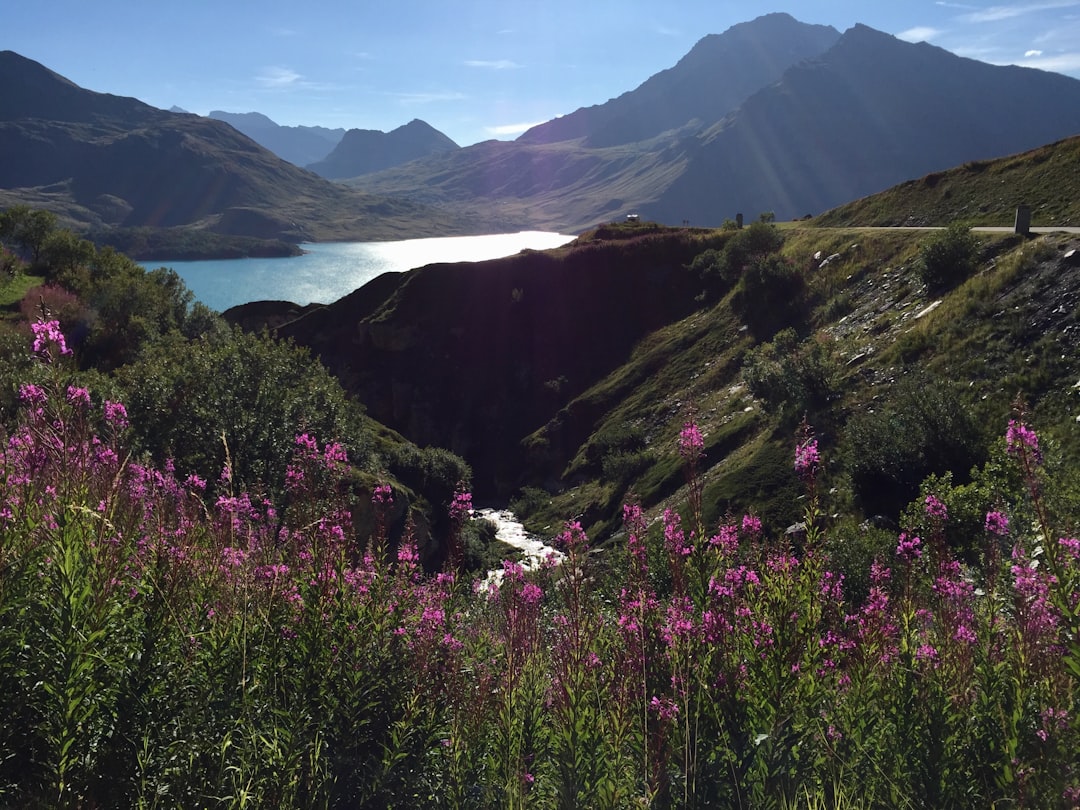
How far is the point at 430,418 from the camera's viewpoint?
58781 millimetres

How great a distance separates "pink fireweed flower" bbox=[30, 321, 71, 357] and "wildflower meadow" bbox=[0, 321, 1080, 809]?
46mm

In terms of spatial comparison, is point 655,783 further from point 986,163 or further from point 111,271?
point 111,271

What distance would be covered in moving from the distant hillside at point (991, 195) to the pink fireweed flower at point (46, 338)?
38.1m

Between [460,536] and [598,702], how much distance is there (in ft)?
6.50

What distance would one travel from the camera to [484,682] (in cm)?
450

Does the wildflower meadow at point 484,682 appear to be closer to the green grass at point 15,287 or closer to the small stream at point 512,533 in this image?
the small stream at point 512,533

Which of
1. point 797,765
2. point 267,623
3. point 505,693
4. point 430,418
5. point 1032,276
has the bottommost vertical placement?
point 430,418

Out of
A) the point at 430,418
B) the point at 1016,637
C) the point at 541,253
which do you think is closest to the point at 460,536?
the point at 1016,637

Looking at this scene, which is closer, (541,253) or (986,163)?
(986,163)

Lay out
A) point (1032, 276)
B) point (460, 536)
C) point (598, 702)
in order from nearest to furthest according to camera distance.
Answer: point (598, 702), point (460, 536), point (1032, 276)

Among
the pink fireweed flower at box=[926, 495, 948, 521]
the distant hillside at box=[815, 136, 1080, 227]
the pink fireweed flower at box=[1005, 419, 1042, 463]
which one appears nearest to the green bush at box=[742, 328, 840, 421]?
the distant hillside at box=[815, 136, 1080, 227]

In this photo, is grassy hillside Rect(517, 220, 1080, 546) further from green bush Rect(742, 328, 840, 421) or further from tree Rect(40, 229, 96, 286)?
tree Rect(40, 229, 96, 286)

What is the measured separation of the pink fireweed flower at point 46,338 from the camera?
4.45m

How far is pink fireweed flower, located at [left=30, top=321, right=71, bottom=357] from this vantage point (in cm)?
445
